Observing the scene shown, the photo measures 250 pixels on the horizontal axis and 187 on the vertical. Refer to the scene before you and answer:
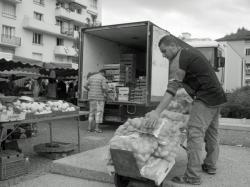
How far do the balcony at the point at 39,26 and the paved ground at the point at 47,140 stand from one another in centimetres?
3379

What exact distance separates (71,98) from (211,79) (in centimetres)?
1621

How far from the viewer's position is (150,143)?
4113 millimetres

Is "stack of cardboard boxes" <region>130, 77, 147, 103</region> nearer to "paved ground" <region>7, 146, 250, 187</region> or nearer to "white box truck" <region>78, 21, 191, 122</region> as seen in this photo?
"white box truck" <region>78, 21, 191, 122</region>

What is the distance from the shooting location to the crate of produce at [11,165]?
562 centimetres

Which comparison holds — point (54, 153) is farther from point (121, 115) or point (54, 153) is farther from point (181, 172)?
point (121, 115)

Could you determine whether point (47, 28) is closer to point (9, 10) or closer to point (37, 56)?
point (37, 56)

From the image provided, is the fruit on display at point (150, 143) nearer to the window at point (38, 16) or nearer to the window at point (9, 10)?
the window at point (9, 10)

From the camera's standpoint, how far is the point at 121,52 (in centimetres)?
1308

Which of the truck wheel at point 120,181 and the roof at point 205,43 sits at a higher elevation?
the roof at point 205,43

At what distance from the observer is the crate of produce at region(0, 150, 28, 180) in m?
5.62

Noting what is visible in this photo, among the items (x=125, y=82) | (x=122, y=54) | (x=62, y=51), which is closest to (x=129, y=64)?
(x=122, y=54)

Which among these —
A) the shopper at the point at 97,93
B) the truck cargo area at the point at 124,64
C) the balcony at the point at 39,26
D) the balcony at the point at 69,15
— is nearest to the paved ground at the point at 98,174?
the truck cargo area at the point at 124,64

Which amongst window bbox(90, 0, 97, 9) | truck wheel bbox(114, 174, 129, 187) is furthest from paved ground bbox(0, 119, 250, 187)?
window bbox(90, 0, 97, 9)

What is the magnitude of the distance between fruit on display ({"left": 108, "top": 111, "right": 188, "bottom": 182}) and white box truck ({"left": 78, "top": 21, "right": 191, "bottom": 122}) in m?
5.62
